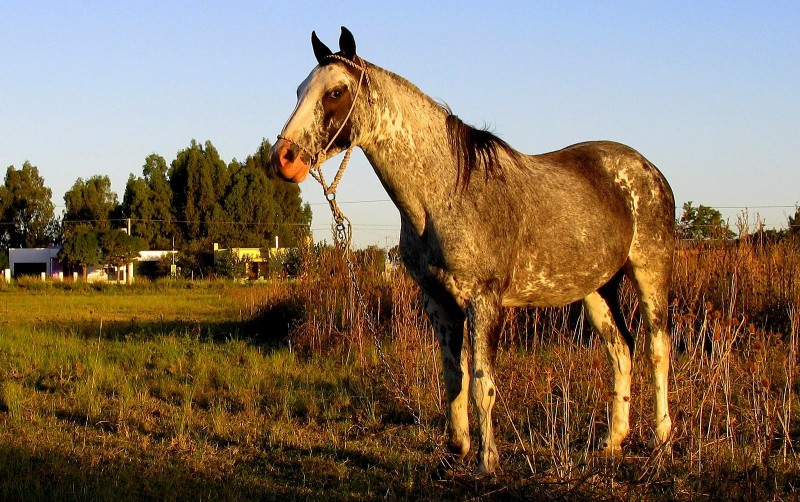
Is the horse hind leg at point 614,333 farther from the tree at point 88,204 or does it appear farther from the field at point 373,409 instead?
the tree at point 88,204

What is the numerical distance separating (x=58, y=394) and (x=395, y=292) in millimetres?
4020

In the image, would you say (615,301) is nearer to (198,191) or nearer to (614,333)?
(614,333)

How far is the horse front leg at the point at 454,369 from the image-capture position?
502cm

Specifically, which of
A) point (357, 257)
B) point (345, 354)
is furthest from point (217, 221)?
point (345, 354)

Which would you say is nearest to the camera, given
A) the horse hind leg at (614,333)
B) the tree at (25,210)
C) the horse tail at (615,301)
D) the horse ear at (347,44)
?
the horse ear at (347,44)

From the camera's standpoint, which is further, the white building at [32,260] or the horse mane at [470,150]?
the white building at [32,260]

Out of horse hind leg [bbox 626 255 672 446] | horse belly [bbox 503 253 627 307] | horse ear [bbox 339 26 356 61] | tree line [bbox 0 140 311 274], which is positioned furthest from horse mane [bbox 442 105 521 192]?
tree line [bbox 0 140 311 274]

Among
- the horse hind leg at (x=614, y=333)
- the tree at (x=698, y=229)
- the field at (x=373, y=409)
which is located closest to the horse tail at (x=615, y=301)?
the horse hind leg at (x=614, y=333)

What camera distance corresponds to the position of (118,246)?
56.2m

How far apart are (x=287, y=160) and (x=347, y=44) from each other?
30.8 inches

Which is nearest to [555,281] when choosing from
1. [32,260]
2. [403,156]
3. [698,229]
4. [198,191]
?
[403,156]

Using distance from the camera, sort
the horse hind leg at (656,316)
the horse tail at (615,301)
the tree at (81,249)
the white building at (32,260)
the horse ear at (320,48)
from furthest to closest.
→ the white building at (32,260) < the tree at (81,249) < the horse tail at (615,301) < the horse hind leg at (656,316) < the horse ear at (320,48)

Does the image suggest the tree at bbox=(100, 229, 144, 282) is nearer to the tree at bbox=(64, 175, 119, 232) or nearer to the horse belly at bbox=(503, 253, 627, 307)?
the tree at bbox=(64, 175, 119, 232)

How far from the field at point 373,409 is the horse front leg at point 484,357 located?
20 cm
